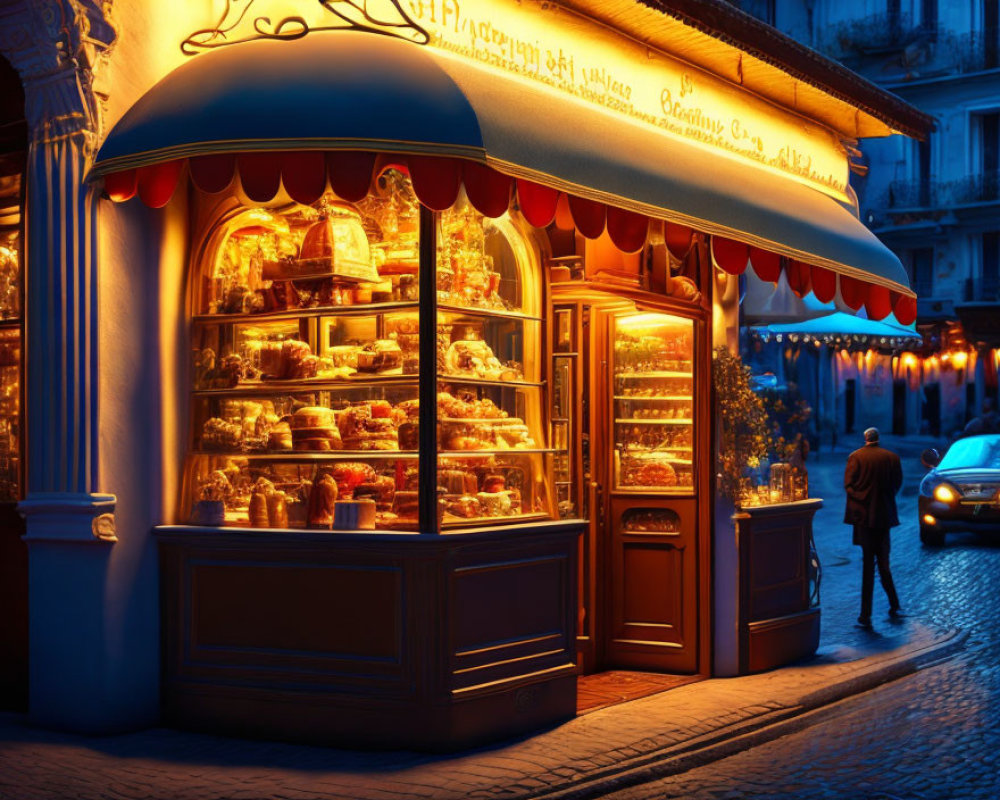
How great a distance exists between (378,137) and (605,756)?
3620 mm

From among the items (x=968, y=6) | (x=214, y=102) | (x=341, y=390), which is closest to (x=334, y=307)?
(x=341, y=390)

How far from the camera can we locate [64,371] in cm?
768

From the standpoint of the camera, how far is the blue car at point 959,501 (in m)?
19.4

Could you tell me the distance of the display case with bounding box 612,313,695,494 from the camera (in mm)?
10383

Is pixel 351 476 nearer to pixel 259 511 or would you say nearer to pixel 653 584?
pixel 259 511

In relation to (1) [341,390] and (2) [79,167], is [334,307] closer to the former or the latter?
(1) [341,390]

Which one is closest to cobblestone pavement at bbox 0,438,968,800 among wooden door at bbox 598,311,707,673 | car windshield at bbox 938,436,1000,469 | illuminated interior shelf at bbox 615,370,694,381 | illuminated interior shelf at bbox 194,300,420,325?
wooden door at bbox 598,311,707,673

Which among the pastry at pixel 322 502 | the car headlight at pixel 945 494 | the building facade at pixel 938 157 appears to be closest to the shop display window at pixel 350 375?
the pastry at pixel 322 502

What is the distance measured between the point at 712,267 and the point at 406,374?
11.5 ft

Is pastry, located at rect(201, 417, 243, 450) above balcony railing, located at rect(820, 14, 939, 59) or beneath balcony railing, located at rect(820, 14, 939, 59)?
beneath

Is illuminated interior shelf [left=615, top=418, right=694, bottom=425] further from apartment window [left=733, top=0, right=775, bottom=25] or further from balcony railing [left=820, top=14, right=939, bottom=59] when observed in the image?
balcony railing [left=820, top=14, right=939, bottom=59]

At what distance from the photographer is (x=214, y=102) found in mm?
6961

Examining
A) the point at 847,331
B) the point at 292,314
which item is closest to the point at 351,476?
the point at 292,314

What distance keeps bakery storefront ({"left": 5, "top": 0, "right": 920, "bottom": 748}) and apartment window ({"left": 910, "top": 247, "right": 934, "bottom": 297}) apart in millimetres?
40989
